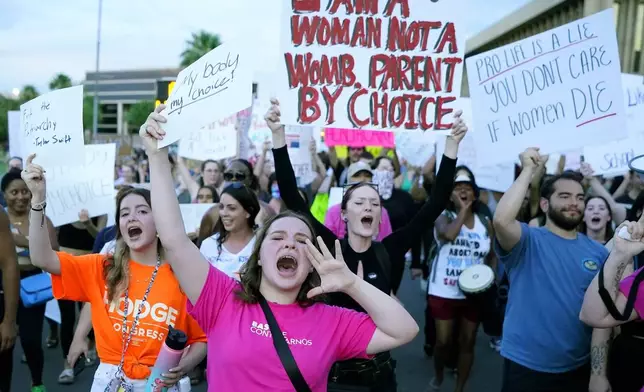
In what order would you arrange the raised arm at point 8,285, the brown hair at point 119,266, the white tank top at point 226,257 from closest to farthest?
the brown hair at point 119,266 < the raised arm at point 8,285 < the white tank top at point 226,257

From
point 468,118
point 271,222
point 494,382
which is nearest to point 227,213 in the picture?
point 271,222

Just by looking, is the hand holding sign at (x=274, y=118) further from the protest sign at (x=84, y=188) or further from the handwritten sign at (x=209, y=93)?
the protest sign at (x=84, y=188)

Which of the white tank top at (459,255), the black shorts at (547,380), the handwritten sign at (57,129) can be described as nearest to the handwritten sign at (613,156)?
the white tank top at (459,255)

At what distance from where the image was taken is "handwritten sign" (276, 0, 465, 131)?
3.88m

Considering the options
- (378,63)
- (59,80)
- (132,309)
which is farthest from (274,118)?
(59,80)

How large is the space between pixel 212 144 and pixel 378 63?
4860mm

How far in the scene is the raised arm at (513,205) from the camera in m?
3.20

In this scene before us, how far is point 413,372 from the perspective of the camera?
581cm

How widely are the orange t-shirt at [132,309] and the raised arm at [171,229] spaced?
52 cm

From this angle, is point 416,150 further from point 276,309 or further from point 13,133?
point 276,309

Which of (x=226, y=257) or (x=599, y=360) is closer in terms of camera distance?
(x=599, y=360)

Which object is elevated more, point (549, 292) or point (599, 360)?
point (549, 292)

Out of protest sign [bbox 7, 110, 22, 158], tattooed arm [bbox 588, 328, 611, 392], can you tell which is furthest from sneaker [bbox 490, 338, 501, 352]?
protest sign [bbox 7, 110, 22, 158]

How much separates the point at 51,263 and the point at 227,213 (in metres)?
1.55
